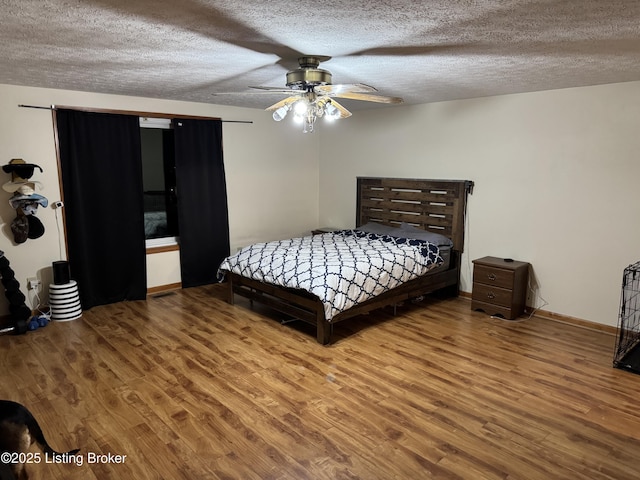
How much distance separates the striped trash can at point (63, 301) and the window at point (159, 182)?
3.64 feet

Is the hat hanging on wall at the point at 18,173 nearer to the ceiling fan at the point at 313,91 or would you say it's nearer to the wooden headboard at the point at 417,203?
the ceiling fan at the point at 313,91

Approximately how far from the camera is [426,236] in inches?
193

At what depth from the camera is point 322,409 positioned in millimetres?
2730

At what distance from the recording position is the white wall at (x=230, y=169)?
409 centimetres

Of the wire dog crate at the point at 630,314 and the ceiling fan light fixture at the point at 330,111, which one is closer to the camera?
the ceiling fan light fixture at the point at 330,111

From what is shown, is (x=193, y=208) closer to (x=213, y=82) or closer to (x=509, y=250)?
(x=213, y=82)

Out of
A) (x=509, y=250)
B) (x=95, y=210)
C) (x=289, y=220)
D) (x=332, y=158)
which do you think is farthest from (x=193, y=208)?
(x=509, y=250)

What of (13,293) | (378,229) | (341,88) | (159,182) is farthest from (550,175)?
(13,293)

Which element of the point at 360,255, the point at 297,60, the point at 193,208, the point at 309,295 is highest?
the point at 297,60

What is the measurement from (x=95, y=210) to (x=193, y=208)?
111 centimetres

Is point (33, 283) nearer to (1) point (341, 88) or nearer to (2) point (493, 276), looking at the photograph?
(1) point (341, 88)

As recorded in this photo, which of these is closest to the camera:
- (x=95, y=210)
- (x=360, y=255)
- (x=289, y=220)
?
(x=360, y=255)

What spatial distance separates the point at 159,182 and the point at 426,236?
3285 millimetres

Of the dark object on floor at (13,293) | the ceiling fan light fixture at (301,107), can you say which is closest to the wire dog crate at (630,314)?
the ceiling fan light fixture at (301,107)
